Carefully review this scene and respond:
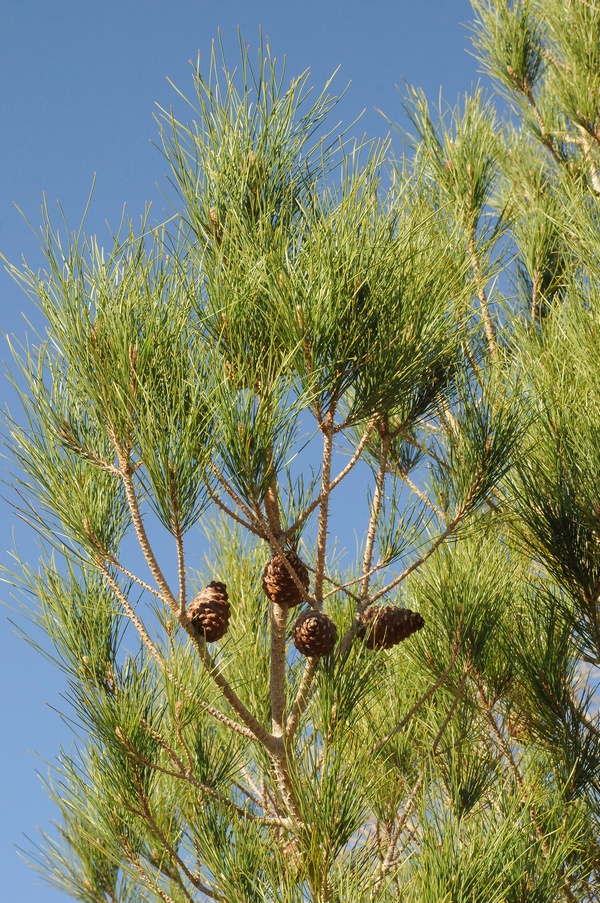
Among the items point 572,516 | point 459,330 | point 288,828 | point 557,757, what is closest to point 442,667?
point 557,757

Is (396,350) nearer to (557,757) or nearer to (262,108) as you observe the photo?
(262,108)

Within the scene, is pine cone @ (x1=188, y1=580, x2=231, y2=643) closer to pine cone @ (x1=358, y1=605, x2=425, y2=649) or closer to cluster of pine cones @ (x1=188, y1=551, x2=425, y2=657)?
cluster of pine cones @ (x1=188, y1=551, x2=425, y2=657)

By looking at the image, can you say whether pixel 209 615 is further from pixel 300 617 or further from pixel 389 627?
pixel 389 627

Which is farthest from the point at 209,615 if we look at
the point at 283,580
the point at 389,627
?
the point at 389,627

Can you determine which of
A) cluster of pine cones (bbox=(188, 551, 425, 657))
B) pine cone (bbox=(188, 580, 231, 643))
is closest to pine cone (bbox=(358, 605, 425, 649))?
cluster of pine cones (bbox=(188, 551, 425, 657))

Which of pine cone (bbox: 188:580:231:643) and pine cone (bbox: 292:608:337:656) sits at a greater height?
pine cone (bbox: 188:580:231:643)

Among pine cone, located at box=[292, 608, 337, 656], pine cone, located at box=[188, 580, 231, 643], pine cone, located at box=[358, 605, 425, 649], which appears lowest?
pine cone, located at box=[358, 605, 425, 649]
